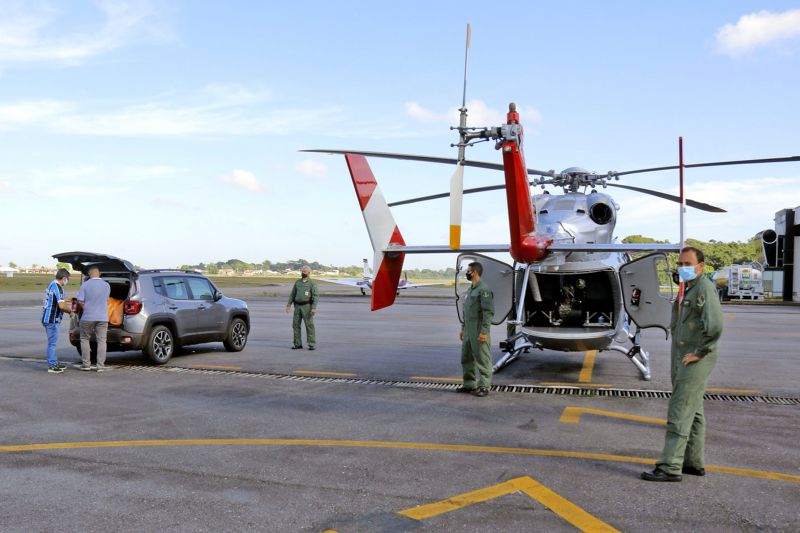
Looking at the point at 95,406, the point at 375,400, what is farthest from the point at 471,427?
the point at 95,406

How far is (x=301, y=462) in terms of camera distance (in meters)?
5.72

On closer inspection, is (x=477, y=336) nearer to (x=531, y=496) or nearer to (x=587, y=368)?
(x=587, y=368)

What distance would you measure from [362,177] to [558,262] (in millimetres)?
3504

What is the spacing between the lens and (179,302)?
12484 millimetres

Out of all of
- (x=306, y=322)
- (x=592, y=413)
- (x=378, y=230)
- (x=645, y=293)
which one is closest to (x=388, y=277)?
(x=378, y=230)

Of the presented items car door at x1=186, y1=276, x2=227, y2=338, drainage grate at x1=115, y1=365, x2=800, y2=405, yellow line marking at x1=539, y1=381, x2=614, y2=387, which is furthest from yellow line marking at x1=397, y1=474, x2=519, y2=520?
car door at x1=186, y1=276, x2=227, y2=338

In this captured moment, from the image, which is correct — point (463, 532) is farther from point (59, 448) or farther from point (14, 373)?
point (14, 373)

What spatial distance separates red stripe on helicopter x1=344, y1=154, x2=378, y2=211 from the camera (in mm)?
9586

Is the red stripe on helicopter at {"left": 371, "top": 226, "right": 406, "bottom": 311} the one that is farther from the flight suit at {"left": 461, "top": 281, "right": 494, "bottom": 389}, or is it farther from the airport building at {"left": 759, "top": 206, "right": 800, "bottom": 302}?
the airport building at {"left": 759, "top": 206, "right": 800, "bottom": 302}

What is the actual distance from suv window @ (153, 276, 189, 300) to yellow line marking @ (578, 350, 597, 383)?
7.60 m

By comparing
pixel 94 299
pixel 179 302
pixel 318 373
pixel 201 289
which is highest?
pixel 201 289

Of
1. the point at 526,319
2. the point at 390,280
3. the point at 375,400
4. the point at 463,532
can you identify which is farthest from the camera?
the point at 526,319

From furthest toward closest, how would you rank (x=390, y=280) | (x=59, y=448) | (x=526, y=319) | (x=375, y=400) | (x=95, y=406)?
(x=526, y=319) → (x=390, y=280) → (x=375, y=400) → (x=95, y=406) → (x=59, y=448)

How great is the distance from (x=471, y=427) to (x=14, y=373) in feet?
26.3
